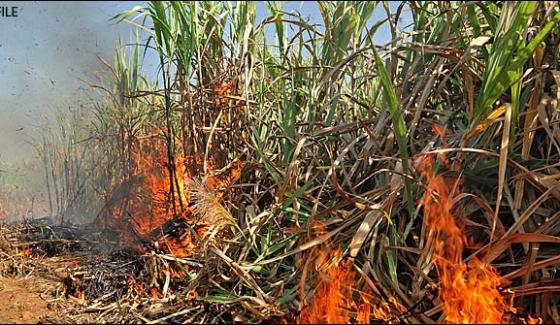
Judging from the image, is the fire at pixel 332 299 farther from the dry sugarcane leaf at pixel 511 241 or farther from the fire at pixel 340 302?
the dry sugarcane leaf at pixel 511 241

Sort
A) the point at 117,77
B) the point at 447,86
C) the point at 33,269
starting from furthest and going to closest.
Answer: the point at 117,77, the point at 33,269, the point at 447,86

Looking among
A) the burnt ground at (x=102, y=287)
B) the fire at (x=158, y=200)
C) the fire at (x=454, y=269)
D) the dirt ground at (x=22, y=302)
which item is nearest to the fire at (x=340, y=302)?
the fire at (x=454, y=269)

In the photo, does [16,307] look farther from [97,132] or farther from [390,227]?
[390,227]

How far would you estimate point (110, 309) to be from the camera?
1.70 m

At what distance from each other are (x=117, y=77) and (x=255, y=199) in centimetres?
85

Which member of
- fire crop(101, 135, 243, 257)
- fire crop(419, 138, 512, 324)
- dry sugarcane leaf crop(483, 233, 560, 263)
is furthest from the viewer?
fire crop(101, 135, 243, 257)

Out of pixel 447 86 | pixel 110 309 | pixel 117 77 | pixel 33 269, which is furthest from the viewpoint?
pixel 117 77

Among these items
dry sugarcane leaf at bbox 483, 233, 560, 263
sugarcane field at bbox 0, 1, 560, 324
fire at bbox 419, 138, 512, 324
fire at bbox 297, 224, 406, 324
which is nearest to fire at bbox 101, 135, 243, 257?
sugarcane field at bbox 0, 1, 560, 324

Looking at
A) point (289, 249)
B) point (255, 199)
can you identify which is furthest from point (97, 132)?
point (289, 249)

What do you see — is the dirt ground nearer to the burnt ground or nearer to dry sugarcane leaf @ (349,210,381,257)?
the burnt ground

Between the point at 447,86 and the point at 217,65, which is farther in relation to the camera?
the point at 217,65

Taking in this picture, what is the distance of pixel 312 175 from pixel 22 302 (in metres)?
1.01

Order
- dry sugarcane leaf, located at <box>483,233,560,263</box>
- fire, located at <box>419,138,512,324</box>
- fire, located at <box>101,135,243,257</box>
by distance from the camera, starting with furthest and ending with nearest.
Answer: fire, located at <box>101,135,243,257</box>, dry sugarcane leaf, located at <box>483,233,560,263</box>, fire, located at <box>419,138,512,324</box>

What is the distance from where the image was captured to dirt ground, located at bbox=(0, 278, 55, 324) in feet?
5.29
